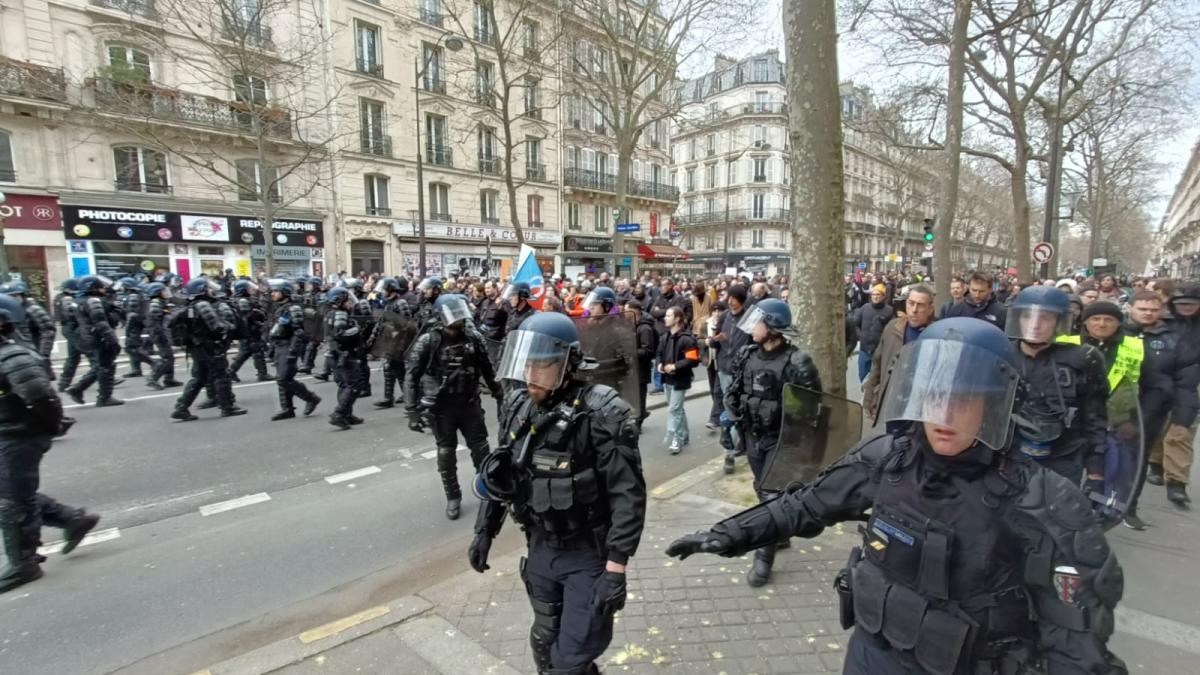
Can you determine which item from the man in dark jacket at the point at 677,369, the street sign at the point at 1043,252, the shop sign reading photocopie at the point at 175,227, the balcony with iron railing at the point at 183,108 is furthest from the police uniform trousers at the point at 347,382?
the street sign at the point at 1043,252

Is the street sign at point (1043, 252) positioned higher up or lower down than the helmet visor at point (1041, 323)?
higher up

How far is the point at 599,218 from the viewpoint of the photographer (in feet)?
116

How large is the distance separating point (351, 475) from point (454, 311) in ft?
6.66

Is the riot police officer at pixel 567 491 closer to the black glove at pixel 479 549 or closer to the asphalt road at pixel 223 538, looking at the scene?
the black glove at pixel 479 549

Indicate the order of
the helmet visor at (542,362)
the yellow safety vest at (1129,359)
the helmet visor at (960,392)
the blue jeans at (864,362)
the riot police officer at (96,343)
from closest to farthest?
the helmet visor at (960,392)
the helmet visor at (542,362)
the yellow safety vest at (1129,359)
the riot police officer at (96,343)
the blue jeans at (864,362)

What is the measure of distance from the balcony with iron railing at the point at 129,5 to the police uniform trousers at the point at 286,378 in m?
17.8

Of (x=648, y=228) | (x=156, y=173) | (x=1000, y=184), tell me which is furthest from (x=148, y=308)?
(x=1000, y=184)

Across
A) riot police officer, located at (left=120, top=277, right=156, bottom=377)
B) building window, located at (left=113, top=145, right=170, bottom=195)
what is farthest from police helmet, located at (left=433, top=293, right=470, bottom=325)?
building window, located at (left=113, top=145, right=170, bottom=195)

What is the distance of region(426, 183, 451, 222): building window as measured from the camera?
1073 inches

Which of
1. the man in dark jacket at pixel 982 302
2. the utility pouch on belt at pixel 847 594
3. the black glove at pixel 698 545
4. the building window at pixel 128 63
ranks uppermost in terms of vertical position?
the building window at pixel 128 63

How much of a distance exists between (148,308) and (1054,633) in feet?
41.2

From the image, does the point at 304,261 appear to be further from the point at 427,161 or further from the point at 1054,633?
the point at 1054,633

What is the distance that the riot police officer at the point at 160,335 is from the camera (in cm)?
952

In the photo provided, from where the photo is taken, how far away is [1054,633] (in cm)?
146
